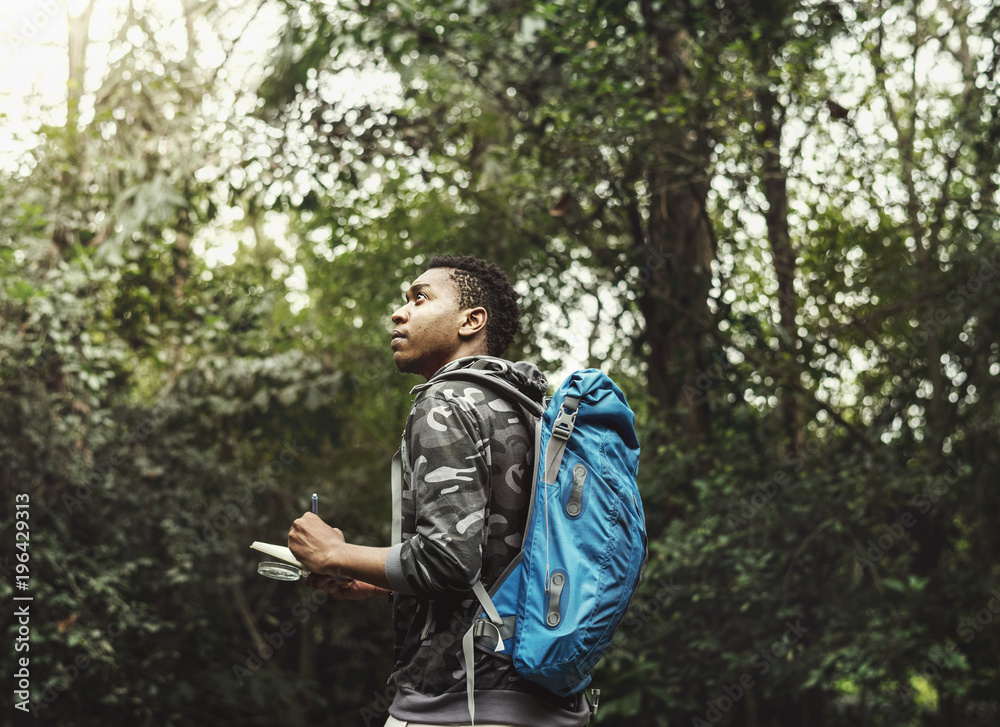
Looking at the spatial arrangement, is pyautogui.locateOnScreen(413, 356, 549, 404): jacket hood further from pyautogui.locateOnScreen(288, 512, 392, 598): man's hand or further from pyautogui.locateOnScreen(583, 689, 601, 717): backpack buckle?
pyautogui.locateOnScreen(583, 689, 601, 717): backpack buckle

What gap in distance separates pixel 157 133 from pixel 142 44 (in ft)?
3.68

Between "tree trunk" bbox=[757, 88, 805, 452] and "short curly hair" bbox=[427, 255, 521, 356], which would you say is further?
"tree trunk" bbox=[757, 88, 805, 452]

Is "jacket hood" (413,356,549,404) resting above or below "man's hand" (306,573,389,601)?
above

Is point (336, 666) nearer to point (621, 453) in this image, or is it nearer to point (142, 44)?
point (142, 44)

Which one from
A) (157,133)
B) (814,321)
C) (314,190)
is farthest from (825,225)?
(157,133)

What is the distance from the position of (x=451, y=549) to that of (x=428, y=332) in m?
0.56

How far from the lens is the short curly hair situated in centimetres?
201

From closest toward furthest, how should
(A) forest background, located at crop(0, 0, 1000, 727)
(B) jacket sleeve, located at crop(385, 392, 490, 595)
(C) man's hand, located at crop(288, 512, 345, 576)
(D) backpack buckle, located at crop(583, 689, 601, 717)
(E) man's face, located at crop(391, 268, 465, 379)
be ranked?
(B) jacket sleeve, located at crop(385, 392, 490, 595)
(C) man's hand, located at crop(288, 512, 345, 576)
(D) backpack buckle, located at crop(583, 689, 601, 717)
(E) man's face, located at crop(391, 268, 465, 379)
(A) forest background, located at crop(0, 0, 1000, 727)

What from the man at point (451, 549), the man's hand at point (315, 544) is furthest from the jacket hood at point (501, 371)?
the man's hand at point (315, 544)

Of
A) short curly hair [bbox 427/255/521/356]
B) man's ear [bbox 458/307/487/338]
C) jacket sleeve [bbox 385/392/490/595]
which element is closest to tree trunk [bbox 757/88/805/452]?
short curly hair [bbox 427/255/521/356]

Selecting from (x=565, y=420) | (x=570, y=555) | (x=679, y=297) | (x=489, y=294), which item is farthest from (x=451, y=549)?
(x=679, y=297)

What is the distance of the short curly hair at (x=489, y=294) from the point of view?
A: 2010 mm

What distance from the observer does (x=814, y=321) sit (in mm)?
6344

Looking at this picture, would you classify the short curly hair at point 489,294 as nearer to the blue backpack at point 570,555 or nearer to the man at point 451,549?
the man at point 451,549
